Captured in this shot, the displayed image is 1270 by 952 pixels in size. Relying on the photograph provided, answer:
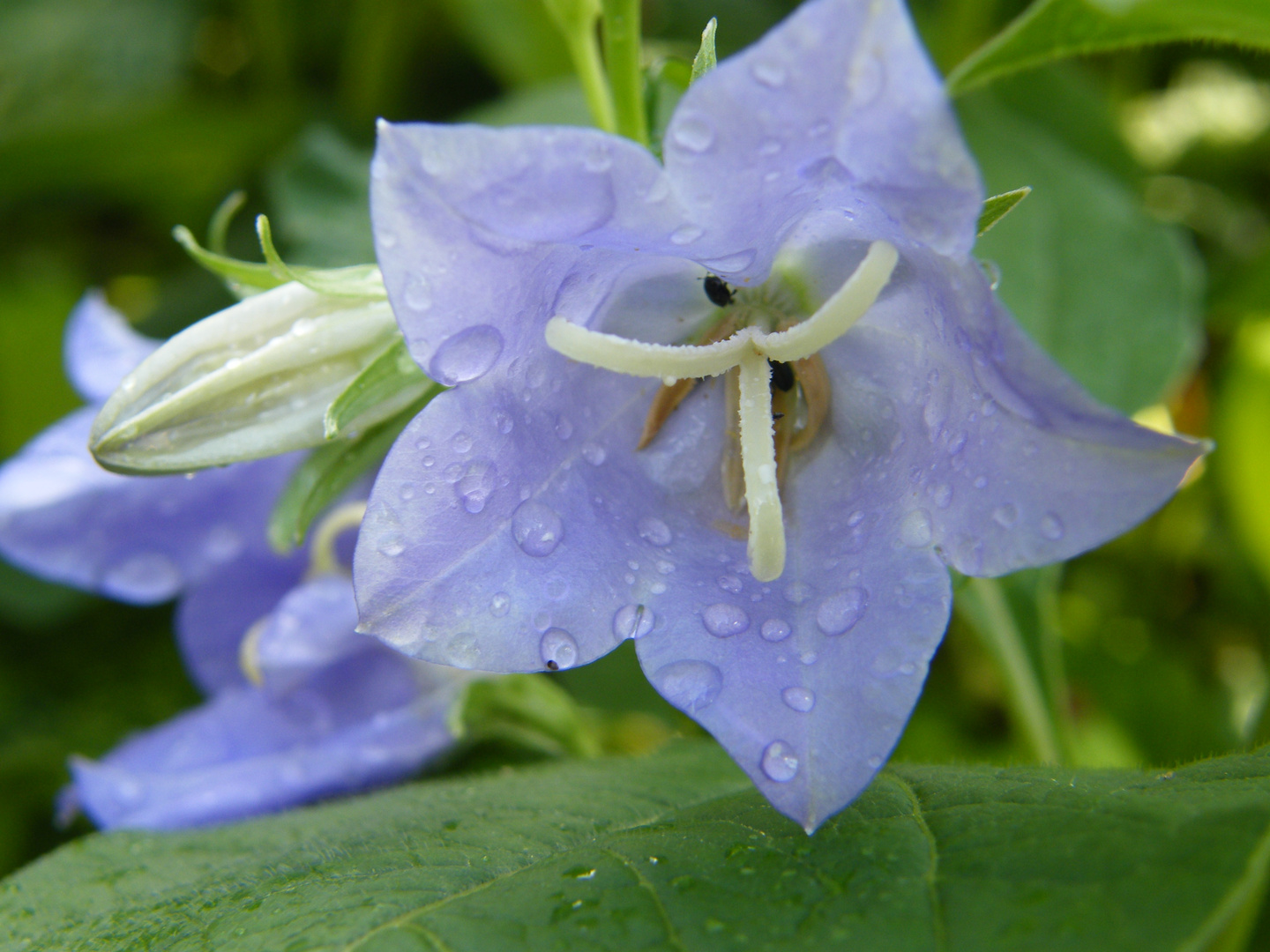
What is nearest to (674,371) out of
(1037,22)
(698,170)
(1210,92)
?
(698,170)

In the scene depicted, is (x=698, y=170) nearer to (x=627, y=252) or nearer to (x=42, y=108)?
(x=627, y=252)

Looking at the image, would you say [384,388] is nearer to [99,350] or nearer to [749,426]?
[749,426]

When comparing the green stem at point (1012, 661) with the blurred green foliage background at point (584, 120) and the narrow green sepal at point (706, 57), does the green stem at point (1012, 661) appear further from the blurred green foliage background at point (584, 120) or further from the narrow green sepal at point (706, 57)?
the narrow green sepal at point (706, 57)

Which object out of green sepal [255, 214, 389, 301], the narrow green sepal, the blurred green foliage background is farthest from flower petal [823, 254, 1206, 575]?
the blurred green foliage background

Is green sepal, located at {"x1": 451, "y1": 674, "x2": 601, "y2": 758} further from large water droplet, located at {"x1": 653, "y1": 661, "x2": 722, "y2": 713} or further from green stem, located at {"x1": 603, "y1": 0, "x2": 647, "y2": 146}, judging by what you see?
green stem, located at {"x1": 603, "y1": 0, "x2": 647, "y2": 146}

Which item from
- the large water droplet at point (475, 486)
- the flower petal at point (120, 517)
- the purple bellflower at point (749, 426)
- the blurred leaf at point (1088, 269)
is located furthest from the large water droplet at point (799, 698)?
the blurred leaf at point (1088, 269)

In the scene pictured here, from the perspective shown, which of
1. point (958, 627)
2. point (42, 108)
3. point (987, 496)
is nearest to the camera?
point (987, 496)

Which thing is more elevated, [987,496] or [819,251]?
[819,251]
